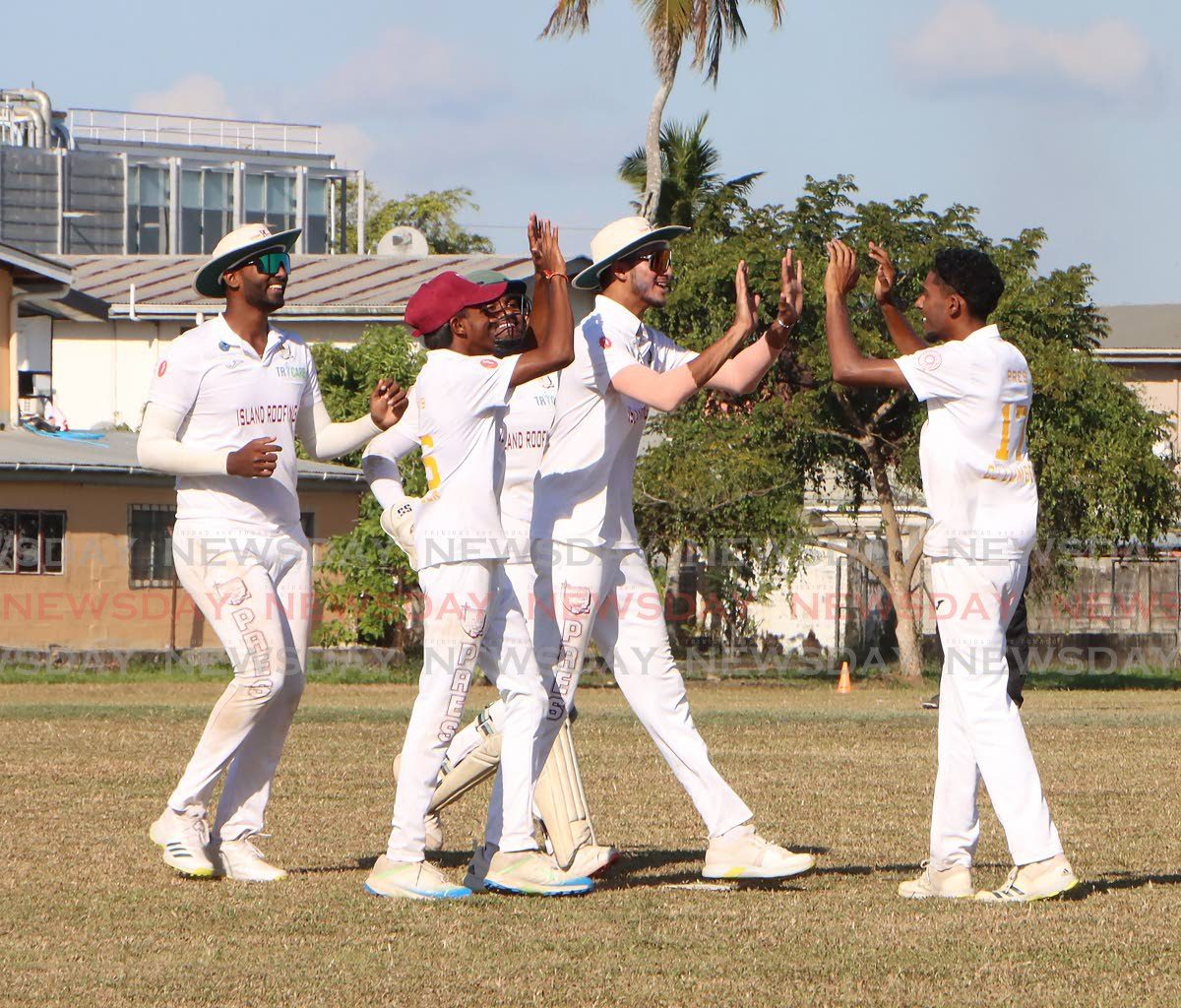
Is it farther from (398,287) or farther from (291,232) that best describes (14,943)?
(398,287)

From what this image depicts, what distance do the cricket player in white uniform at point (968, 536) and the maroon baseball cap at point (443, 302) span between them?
4.17ft

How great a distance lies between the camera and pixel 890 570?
3094cm

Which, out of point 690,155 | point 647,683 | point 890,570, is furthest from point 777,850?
point 690,155

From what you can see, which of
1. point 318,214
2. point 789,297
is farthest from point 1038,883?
point 318,214

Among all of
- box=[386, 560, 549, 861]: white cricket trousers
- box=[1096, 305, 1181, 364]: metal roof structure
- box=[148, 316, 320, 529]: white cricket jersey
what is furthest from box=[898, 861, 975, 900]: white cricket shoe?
box=[1096, 305, 1181, 364]: metal roof structure

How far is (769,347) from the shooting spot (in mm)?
7180

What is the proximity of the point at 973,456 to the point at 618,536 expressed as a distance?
1336mm

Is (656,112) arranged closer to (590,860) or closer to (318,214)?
(590,860)

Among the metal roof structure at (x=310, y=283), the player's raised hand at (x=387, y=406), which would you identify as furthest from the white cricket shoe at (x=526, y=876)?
the metal roof structure at (x=310, y=283)

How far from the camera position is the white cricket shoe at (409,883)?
6.93m

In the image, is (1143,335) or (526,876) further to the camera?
(1143,335)

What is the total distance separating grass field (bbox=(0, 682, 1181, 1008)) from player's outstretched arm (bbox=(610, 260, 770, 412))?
178 cm

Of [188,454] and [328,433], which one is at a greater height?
[328,433]

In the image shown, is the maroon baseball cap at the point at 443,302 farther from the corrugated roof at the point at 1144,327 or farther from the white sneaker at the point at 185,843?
the corrugated roof at the point at 1144,327
